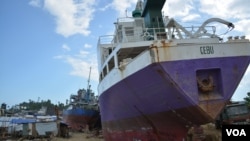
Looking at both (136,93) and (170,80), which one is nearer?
(170,80)

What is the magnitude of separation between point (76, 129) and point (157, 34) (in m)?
22.8

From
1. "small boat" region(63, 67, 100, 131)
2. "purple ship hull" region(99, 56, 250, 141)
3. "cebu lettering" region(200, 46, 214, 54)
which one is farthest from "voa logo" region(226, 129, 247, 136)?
"small boat" region(63, 67, 100, 131)

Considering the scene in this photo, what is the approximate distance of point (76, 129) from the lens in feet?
112

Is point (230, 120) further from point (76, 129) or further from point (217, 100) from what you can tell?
point (76, 129)

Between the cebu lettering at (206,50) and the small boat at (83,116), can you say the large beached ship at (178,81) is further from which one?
the small boat at (83,116)

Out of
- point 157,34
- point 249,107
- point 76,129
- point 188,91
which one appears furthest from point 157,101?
point 76,129

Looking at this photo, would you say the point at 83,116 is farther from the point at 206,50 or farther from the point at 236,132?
the point at 236,132

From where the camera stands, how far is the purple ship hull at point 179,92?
9633 millimetres

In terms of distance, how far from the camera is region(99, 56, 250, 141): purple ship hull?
963cm

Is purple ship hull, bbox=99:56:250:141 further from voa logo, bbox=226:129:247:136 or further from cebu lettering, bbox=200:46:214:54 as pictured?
voa logo, bbox=226:129:247:136

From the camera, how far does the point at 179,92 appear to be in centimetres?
955

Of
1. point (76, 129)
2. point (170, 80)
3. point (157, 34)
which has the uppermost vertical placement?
point (157, 34)

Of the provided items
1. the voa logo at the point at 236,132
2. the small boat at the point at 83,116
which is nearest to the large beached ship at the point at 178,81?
the voa logo at the point at 236,132

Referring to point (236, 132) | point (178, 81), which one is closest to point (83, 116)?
point (178, 81)
